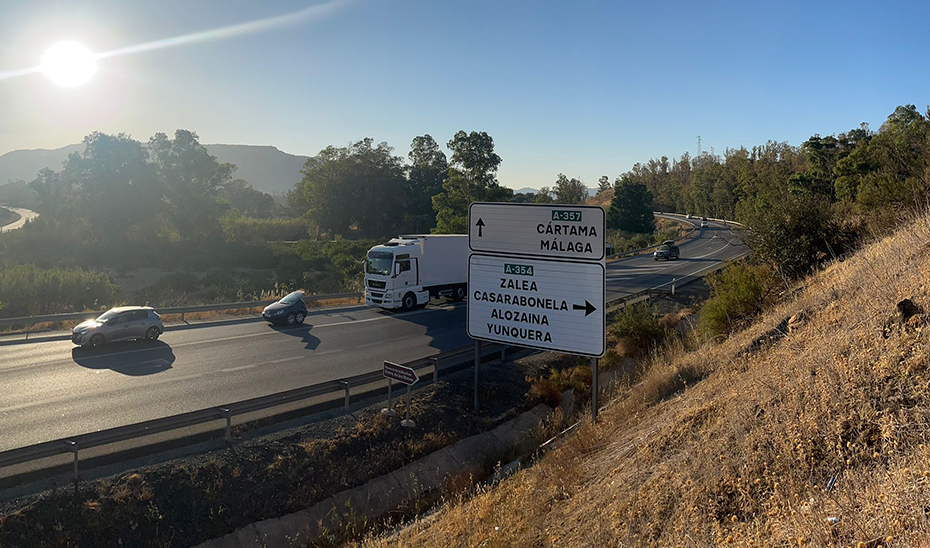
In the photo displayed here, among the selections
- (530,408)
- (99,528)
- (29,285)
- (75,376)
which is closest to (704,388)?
(530,408)

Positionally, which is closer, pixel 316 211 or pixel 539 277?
pixel 539 277

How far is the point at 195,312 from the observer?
2448 cm

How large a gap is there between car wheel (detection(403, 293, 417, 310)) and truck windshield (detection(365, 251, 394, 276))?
5.42 ft

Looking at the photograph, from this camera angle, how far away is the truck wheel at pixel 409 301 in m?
26.4

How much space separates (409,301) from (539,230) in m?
15.9

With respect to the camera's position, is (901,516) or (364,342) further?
(364,342)

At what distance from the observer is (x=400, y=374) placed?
11172 millimetres

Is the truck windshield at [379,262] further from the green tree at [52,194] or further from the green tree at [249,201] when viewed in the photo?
the green tree at [249,201]

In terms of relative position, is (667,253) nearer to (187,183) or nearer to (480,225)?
(480,225)

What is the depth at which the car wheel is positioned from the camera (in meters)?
26.4

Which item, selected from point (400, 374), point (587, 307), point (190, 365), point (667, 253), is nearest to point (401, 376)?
point (400, 374)

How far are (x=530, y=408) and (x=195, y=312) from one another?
17699mm

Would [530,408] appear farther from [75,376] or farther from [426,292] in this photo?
[426,292]

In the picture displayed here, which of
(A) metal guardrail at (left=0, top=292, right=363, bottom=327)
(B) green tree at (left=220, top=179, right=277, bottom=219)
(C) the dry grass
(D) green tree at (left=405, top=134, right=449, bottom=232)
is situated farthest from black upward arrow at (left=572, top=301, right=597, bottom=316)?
(B) green tree at (left=220, top=179, right=277, bottom=219)
